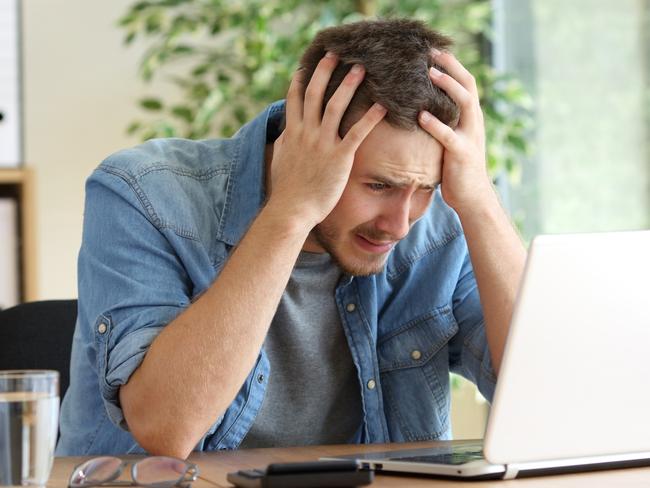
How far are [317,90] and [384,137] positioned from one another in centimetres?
12

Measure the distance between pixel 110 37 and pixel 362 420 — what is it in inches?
81.6

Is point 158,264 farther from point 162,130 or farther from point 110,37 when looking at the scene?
point 110,37

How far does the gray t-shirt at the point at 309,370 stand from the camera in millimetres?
1564

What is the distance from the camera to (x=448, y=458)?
44.1 inches

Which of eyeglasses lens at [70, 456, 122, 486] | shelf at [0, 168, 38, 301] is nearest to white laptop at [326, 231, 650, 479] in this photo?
eyeglasses lens at [70, 456, 122, 486]

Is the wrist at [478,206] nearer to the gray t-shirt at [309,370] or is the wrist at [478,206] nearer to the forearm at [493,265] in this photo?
the forearm at [493,265]

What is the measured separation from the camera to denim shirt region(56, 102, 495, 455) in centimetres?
137

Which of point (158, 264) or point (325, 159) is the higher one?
point (325, 159)

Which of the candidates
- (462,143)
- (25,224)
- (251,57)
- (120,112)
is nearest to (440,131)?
(462,143)

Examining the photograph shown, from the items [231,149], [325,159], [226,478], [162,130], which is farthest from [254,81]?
[226,478]

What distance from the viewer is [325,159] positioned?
1.41 meters

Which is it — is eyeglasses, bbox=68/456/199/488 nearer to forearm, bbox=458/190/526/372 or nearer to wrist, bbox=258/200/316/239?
wrist, bbox=258/200/316/239

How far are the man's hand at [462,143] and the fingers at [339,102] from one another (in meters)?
0.11

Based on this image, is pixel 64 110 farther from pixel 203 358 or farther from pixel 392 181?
pixel 203 358
